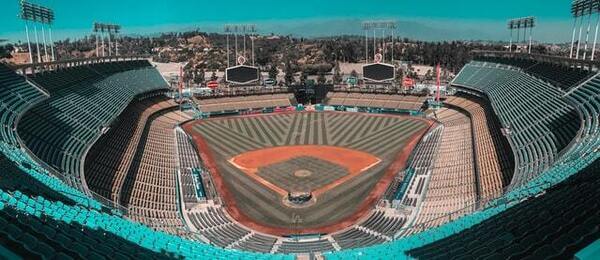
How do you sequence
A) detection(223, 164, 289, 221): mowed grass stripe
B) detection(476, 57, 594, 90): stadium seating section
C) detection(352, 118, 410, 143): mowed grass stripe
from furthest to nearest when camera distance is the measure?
detection(352, 118, 410, 143): mowed grass stripe, detection(476, 57, 594, 90): stadium seating section, detection(223, 164, 289, 221): mowed grass stripe

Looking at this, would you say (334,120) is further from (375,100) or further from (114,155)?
(114,155)

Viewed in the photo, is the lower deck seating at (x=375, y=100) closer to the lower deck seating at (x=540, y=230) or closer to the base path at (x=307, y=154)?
the base path at (x=307, y=154)

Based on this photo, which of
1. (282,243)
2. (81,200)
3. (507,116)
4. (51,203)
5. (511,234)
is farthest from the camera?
(507,116)

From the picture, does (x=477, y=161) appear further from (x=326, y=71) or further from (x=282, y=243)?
(x=326, y=71)

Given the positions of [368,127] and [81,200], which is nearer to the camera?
[81,200]

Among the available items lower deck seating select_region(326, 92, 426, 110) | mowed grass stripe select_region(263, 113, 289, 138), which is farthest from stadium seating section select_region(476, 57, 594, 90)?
mowed grass stripe select_region(263, 113, 289, 138)

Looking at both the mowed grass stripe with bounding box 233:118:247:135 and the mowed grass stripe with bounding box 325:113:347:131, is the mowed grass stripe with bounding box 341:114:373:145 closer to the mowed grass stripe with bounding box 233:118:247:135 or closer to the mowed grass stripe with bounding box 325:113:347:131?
the mowed grass stripe with bounding box 325:113:347:131

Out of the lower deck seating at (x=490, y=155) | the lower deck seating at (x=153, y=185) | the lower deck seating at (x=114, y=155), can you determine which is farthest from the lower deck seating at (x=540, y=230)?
the lower deck seating at (x=114, y=155)

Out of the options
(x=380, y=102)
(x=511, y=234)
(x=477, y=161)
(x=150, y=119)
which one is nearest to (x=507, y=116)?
(x=477, y=161)

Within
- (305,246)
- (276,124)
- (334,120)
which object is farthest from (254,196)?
(334,120)
